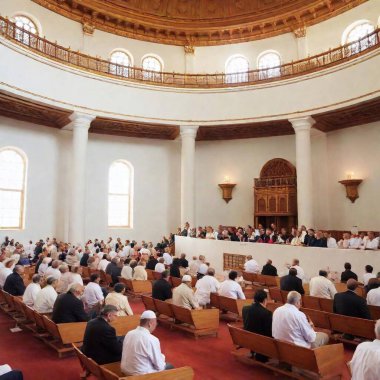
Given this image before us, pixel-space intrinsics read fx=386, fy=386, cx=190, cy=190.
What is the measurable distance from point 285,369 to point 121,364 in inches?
94.6

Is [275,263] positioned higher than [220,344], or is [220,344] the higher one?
[275,263]

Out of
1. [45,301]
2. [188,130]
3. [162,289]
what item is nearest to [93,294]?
[45,301]

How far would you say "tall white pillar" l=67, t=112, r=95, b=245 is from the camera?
16.5 m

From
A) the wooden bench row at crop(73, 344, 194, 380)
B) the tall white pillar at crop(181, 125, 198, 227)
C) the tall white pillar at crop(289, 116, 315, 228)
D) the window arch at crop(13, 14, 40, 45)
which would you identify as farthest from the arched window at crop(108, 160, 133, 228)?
the wooden bench row at crop(73, 344, 194, 380)

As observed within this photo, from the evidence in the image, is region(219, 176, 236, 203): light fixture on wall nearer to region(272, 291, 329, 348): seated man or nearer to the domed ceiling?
the domed ceiling

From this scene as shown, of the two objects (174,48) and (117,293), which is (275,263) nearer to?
(117,293)

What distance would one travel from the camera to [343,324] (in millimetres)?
6340

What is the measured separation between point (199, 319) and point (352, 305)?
8.65 feet

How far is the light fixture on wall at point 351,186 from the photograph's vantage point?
1709 cm

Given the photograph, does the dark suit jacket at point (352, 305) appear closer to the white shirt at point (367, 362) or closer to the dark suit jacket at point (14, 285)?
the white shirt at point (367, 362)

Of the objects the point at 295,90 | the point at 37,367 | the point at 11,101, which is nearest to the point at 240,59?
the point at 295,90

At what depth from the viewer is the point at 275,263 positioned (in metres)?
13.5

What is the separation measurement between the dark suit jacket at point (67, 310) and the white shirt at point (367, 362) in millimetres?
4243

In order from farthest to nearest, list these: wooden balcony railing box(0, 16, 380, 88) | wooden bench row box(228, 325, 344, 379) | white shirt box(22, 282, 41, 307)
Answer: wooden balcony railing box(0, 16, 380, 88)
white shirt box(22, 282, 41, 307)
wooden bench row box(228, 325, 344, 379)
